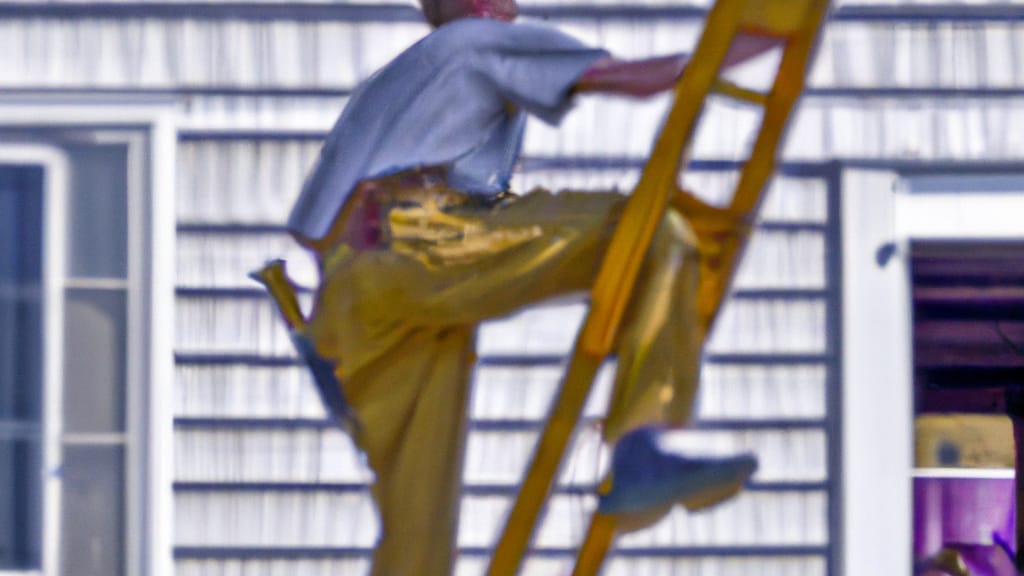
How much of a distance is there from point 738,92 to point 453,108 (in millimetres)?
435

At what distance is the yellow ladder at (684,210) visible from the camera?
83.3 inches

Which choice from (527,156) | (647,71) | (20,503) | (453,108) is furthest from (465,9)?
(20,503)

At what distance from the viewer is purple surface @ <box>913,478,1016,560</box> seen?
386 centimetres

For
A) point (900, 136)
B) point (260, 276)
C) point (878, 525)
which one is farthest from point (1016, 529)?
point (260, 276)

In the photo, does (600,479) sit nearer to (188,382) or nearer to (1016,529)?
(188,382)

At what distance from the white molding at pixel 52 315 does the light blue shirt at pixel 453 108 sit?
1.32 metres

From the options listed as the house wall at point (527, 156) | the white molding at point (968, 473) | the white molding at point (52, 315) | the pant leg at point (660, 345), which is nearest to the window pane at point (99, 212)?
the white molding at point (52, 315)

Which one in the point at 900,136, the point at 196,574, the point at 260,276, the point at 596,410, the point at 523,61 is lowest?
the point at 196,574

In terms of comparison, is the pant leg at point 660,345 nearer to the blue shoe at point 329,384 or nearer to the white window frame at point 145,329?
the blue shoe at point 329,384

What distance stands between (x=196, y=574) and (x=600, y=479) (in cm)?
170

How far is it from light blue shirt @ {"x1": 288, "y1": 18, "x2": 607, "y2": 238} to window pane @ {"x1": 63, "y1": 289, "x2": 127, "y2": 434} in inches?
50.3

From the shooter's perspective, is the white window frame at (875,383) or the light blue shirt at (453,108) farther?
the white window frame at (875,383)

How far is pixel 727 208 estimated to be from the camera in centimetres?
224

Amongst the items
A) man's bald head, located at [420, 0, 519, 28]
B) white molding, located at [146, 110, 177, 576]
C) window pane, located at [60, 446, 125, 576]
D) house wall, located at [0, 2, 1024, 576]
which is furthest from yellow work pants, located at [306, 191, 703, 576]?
window pane, located at [60, 446, 125, 576]
